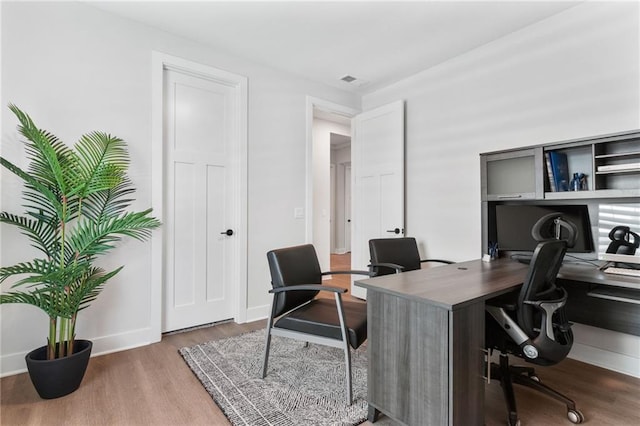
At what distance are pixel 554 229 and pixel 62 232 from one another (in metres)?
3.45

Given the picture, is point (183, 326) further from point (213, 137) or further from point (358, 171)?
point (358, 171)

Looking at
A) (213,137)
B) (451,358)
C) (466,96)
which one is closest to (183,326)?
(213,137)

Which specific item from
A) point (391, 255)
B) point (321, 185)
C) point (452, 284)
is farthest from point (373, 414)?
point (321, 185)

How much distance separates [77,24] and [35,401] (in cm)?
264

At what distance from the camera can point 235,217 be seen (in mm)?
3260

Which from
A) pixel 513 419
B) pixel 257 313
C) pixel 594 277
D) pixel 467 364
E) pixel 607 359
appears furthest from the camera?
pixel 257 313

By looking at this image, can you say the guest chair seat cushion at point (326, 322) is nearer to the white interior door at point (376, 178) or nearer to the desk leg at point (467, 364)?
the desk leg at point (467, 364)

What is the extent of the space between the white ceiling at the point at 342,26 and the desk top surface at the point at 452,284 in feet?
6.54

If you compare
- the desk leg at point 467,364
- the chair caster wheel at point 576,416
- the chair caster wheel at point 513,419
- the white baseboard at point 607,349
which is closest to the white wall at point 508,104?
the white baseboard at point 607,349

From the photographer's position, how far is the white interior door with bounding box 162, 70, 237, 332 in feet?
9.50

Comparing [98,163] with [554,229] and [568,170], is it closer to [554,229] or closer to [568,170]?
[554,229]

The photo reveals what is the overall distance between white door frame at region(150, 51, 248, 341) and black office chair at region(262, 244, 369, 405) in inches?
44.2

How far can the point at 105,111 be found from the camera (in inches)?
98.9

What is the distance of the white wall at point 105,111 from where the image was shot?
2174 mm
